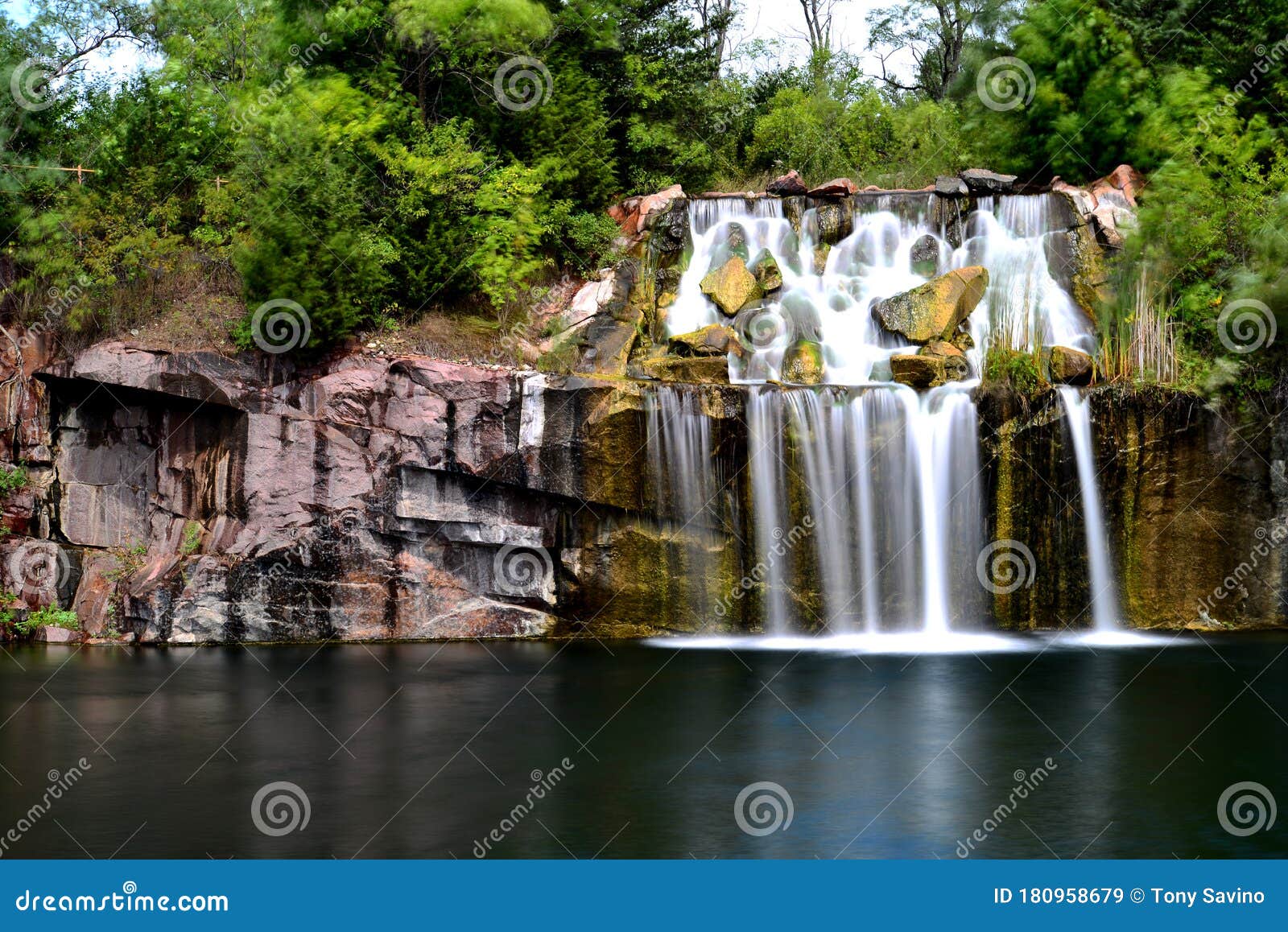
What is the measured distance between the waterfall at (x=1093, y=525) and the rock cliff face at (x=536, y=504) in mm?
188

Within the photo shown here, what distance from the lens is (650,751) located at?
13938 mm

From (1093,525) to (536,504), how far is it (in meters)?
9.17

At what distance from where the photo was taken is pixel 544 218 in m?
26.5

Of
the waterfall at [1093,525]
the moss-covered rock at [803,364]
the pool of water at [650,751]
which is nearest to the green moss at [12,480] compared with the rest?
the pool of water at [650,751]

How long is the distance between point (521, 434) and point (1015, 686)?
8.91 meters

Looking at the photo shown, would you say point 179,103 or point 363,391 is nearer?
point 363,391

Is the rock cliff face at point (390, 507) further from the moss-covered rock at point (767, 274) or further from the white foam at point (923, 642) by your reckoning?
the moss-covered rock at point (767, 274)

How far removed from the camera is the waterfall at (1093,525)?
2197cm

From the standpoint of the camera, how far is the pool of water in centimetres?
1109

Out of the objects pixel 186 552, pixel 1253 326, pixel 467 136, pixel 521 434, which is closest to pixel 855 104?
pixel 467 136

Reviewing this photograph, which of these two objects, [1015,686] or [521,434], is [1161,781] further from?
[521,434]

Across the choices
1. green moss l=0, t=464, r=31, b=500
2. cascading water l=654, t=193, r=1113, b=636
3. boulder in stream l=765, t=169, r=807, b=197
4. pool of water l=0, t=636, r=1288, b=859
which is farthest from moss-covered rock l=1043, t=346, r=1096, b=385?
green moss l=0, t=464, r=31, b=500

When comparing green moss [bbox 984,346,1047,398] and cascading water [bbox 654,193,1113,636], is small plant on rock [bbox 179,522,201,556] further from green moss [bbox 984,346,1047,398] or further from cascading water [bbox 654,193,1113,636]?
green moss [bbox 984,346,1047,398]

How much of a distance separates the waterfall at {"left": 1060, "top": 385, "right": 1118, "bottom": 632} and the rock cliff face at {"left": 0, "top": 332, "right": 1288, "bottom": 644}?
19 cm
